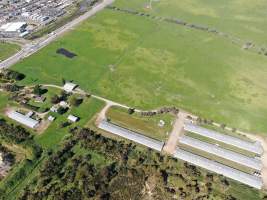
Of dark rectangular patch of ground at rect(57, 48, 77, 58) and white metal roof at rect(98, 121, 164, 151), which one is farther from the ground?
dark rectangular patch of ground at rect(57, 48, 77, 58)

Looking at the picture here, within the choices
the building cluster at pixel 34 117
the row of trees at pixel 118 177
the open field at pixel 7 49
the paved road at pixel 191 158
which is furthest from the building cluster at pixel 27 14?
the row of trees at pixel 118 177

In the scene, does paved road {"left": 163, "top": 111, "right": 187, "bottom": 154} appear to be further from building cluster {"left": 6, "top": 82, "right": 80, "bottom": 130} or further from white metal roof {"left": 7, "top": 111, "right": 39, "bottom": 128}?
white metal roof {"left": 7, "top": 111, "right": 39, "bottom": 128}

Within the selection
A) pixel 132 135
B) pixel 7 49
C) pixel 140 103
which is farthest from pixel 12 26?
pixel 132 135

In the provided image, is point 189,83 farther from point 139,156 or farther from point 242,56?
point 139,156

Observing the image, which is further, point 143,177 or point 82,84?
point 82,84

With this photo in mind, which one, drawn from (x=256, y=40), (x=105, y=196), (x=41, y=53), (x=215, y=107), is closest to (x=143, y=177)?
(x=105, y=196)

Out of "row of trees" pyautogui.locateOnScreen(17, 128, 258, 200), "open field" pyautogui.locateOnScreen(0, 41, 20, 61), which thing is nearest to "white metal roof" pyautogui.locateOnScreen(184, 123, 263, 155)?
"row of trees" pyautogui.locateOnScreen(17, 128, 258, 200)

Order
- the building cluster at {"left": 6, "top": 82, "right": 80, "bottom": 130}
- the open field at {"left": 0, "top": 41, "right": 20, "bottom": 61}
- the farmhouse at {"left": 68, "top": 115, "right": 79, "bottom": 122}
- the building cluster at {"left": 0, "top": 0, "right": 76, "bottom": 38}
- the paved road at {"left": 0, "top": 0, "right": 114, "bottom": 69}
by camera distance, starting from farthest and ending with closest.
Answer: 1. the building cluster at {"left": 0, "top": 0, "right": 76, "bottom": 38}
2. the open field at {"left": 0, "top": 41, "right": 20, "bottom": 61}
3. the paved road at {"left": 0, "top": 0, "right": 114, "bottom": 69}
4. the farmhouse at {"left": 68, "top": 115, "right": 79, "bottom": 122}
5. the building cluster at {"left": 6, "top": 82, "right": 80, "bottom": 130}
